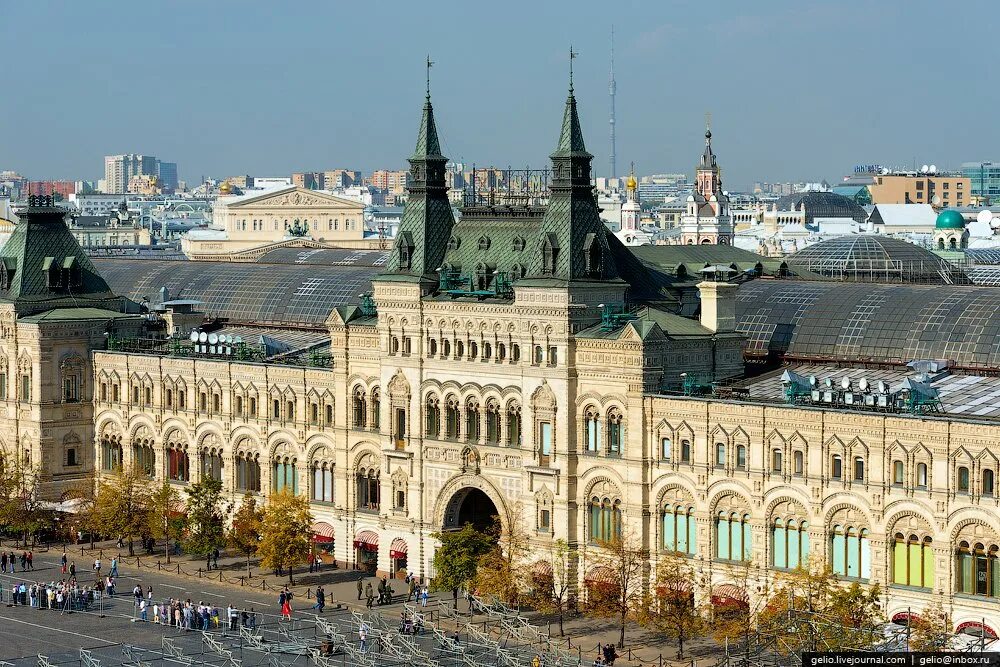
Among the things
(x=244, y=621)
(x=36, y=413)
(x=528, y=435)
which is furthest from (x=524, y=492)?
(x=36, y=413)

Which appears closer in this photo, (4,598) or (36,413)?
(4,598)

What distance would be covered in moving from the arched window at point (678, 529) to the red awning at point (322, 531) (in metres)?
32.6

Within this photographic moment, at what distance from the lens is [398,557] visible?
500 ft

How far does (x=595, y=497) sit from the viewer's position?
457 feet

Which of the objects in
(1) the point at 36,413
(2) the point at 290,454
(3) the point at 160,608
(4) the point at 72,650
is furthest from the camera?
(1) the point at 36,413

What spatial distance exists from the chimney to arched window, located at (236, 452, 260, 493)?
40.9 meters

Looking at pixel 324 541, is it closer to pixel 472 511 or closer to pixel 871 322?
pixel 472 511

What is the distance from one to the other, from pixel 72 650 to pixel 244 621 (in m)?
12.1

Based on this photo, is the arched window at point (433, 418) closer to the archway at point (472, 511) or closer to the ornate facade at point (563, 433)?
the ornate facade at point (563, 433)

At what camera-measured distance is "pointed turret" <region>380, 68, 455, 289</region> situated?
490 feet

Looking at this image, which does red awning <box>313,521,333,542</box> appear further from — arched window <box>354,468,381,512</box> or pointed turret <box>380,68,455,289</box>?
pointed turret <box>380,68,455,289</box>

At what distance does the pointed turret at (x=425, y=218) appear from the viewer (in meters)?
150

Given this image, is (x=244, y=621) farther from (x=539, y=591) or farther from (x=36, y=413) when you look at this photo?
(x=36, y=413)

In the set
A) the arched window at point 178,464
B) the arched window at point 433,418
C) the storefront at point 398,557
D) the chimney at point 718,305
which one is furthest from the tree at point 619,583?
the arched window at point 178,464
